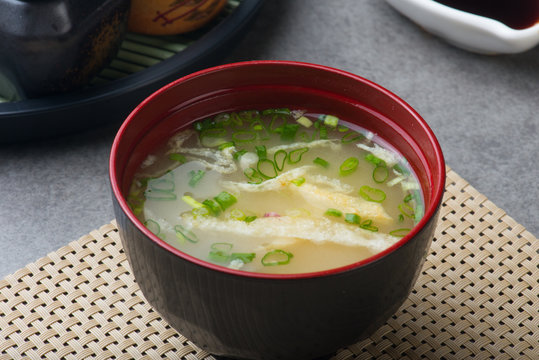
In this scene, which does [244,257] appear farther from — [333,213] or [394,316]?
[394,316]

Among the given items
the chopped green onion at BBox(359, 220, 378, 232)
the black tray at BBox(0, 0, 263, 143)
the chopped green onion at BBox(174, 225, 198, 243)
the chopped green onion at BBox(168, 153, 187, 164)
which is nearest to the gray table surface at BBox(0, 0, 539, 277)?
the black tray at BBox(0, 0, 263, 143)

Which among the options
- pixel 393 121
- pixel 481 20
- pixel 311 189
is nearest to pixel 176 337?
pixel 311 189

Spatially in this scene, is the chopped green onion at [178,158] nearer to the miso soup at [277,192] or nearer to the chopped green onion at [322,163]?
the miso soup at [277,192]

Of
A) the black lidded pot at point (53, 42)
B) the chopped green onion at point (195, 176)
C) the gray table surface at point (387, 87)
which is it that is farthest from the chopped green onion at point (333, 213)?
the black lidded pot at point (53, 42)

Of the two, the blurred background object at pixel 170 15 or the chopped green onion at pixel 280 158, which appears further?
the blurred background object at pixel 170 15

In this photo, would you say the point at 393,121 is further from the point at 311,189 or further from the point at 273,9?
the point at 273,9
